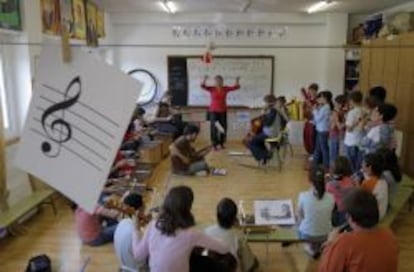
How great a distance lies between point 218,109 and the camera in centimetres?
775

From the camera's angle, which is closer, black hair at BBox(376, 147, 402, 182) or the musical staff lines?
the musical staff lines

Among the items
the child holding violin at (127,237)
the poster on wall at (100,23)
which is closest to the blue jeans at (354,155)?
the child holding violin at (127,237)

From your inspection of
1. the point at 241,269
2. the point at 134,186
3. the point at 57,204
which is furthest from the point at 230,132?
the point at 241,269

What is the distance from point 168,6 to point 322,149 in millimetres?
→ 3559

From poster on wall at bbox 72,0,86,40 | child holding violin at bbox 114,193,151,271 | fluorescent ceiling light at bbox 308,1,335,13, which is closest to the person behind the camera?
child holding violin at bbox 114,193,151,271

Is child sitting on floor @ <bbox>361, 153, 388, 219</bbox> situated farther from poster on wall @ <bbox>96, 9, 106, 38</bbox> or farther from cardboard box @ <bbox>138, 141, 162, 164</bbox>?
poster on wall @ <bbox>96, 9, 106, 38</bbox>

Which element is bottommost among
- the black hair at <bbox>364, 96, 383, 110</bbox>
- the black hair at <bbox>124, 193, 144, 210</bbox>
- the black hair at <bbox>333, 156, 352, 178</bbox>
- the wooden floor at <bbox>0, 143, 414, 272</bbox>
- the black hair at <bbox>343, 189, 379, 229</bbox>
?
the wooden floor at <bbox>0, 143, 414, 272</bbox>

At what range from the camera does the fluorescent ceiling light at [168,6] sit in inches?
264

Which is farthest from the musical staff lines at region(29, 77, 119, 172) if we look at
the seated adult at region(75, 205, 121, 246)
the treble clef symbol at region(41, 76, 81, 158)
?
the seated adult at region(75, 205, 121, 246)

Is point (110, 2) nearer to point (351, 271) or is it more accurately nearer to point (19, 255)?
point (19, 255)

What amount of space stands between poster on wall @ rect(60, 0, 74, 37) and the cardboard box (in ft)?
6.61

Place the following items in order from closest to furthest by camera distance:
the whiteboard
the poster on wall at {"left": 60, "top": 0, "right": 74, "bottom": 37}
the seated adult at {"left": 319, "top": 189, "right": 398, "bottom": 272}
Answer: the seated adult at {"left": 319, "top": 189, "right": 398, "bottom": 272}, the poster on wall at {"left": 60, "top": 0, "right": 74, "bottom": 37}, the whiteboard

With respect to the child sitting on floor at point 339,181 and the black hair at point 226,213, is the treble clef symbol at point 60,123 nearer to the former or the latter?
the black hair at point 226,213

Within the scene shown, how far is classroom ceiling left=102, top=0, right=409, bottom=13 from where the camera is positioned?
667 cm
